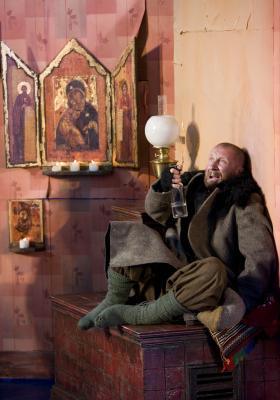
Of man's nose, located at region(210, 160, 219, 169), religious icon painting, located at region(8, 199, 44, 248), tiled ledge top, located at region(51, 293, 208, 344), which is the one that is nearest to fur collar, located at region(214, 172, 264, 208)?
man's nose, located at region(210, 160, 219, 169)

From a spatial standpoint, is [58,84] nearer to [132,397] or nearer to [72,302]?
[72,302]

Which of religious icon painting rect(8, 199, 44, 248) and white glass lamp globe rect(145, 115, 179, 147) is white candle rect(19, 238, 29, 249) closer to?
religious icon painting rect(8, 199, 44, 248)

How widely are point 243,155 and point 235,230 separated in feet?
1.30

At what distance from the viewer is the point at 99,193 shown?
5609 mm

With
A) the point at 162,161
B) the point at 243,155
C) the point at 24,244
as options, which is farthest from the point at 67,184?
the point at 243,155

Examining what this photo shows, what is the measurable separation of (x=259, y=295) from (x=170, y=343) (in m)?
0.45

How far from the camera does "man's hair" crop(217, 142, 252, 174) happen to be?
449cm

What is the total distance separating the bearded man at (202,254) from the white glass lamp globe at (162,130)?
1.76 ft

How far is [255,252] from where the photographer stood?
4.17 metres

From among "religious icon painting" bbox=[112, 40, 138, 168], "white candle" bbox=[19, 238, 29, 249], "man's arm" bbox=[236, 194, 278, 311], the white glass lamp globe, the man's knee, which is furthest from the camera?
"white candle" bbox=[19, 238, 29, 249]

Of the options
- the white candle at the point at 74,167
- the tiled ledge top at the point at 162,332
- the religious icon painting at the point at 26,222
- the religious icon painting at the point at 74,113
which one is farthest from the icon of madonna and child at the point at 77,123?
the tiled ledge top at the point at 162,332

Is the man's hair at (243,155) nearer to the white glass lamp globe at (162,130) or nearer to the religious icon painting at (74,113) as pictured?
the white glass lamp globe at (162,130)

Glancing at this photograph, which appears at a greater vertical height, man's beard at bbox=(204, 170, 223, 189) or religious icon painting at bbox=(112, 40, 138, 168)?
religious icon painting at bbox=(112, 40, 138, 168)

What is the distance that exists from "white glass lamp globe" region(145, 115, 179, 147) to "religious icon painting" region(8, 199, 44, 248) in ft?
2.95
